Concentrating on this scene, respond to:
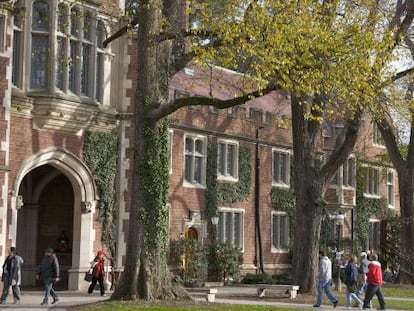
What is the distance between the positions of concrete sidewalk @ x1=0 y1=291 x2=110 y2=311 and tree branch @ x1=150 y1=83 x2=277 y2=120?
Answer: 483 cm

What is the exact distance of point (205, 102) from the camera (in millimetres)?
21984

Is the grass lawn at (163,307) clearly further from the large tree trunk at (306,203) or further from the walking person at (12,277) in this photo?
the large tree trunk at (306,203)

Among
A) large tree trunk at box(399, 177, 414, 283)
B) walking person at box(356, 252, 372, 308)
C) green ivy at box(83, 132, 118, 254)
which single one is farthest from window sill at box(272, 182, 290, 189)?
walking person at box(356, 252, 372, 308)

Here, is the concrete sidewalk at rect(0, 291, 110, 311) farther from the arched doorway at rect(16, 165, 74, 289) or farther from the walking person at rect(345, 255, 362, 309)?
the walking person at rect(345, 255, 362, 309)

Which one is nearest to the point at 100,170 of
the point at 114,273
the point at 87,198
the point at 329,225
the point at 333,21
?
the point at 87,198

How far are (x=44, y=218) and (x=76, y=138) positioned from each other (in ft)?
12.9

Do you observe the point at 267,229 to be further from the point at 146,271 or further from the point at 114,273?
the point at 146,271

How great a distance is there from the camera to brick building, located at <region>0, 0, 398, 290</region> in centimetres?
2734

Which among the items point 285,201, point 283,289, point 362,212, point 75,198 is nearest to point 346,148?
point 283,289

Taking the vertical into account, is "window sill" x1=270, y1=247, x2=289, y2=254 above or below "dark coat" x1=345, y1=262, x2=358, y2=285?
above

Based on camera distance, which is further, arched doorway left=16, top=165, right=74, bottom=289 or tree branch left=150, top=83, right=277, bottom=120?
arched doorway left=16, top=165, right=74, bottom=289

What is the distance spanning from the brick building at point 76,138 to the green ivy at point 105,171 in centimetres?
22

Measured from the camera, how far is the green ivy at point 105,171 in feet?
98.4

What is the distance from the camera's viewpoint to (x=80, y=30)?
2883 cm
